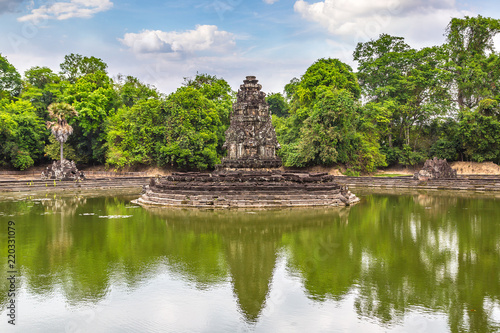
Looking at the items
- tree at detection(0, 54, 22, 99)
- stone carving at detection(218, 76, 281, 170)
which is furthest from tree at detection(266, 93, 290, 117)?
stone carving at detection(218, 76, 281, 170)

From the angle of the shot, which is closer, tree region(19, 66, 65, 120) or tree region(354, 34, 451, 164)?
tree region(354, 34, 451, 164)

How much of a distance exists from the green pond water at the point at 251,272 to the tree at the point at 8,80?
36.2 m

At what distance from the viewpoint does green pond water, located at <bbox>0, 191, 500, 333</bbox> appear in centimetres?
669

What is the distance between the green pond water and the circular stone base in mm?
2604

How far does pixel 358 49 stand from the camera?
48531 mm

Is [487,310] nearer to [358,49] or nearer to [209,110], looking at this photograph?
[209,110]

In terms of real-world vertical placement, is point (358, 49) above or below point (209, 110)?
above

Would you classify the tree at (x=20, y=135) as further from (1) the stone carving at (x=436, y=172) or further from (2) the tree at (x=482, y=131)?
(2) the tree at (x=482, y=131)

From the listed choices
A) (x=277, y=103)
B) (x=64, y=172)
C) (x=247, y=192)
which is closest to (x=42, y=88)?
(x=64, y=172)

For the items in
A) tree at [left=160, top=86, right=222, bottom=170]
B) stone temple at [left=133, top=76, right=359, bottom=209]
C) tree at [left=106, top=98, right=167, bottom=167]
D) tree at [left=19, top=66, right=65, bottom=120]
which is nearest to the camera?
stone temple at [left=133, top=76, right=359, bottom=209]

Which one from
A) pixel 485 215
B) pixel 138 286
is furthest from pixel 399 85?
pixel 138 286

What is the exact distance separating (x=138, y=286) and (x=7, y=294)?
95.1 inches

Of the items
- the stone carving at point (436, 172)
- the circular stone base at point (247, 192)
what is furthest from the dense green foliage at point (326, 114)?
the circular stone base at point (247, 192)

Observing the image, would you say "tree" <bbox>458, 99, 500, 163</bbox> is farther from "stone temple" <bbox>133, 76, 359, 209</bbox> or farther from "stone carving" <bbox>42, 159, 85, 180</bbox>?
"stone carving" <bbox>42, 159, 85, 180</bbox>
